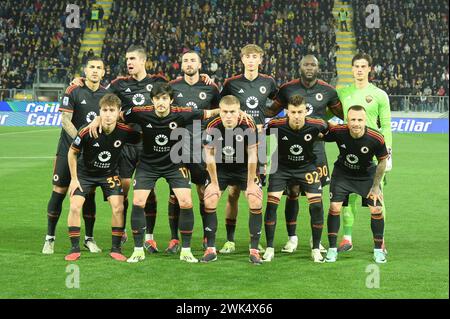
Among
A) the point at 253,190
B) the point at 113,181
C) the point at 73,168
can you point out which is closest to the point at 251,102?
the point at 253,190

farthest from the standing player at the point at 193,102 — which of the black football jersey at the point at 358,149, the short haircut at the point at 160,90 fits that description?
the black football jersey at the point at 358,149

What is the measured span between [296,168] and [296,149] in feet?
0.68

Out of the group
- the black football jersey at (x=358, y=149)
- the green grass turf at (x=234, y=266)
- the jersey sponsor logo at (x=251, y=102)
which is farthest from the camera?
the jersey sponsor logo at (x=251, y=102)

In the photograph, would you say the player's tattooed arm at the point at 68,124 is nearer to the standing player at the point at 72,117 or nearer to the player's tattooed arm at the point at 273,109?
the standing player at the point at 72,117

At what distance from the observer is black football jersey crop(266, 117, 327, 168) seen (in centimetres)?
786

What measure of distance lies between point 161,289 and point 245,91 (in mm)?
2824

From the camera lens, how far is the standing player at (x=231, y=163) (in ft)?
25.0

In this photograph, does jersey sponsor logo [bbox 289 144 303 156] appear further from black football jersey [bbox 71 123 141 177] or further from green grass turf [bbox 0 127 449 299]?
black football jersey [bbox 71 123 141 177]

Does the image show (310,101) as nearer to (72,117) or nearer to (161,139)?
(161,139)

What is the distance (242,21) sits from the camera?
35.2m

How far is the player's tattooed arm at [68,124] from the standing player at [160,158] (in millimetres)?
448

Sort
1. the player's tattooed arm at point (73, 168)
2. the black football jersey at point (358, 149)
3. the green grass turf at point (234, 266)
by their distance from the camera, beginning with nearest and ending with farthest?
the green grass turf at point (234, 266) < the player's tattooed arm at point (73, 168) < the black football jersey at point (358, 149)

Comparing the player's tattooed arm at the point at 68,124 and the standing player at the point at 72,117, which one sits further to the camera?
the standing player at the point at 72,117

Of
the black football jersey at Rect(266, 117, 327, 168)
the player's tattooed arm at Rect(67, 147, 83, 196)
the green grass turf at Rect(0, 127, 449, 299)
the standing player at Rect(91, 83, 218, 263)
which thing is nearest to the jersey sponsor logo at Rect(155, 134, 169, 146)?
the standing player at Rect(91, 83, 218, 263)
